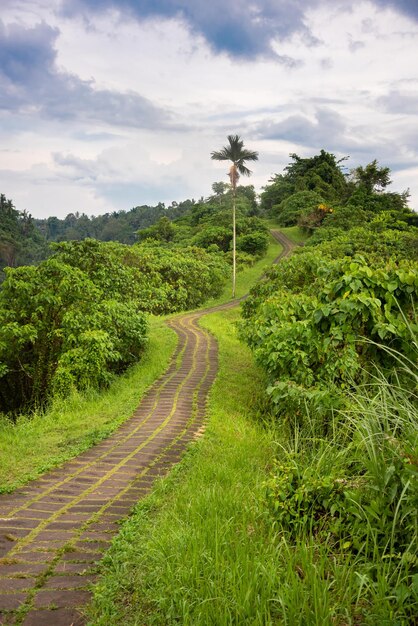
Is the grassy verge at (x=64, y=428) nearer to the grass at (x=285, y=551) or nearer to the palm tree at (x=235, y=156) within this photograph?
the grass at (x=285, y=551)

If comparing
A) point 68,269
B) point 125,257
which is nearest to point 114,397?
point 68,269

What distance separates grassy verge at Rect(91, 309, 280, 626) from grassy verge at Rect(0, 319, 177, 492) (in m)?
1.50

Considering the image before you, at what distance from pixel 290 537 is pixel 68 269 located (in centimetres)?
700

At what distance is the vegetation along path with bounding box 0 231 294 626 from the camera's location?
2.64 m

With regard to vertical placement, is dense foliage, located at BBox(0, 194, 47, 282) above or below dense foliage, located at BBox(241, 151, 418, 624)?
above

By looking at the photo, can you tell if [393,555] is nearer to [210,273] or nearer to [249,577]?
[249,577]

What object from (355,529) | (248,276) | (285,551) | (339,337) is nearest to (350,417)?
(355,529)

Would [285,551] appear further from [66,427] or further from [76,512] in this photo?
[66,427]

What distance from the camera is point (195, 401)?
7520 mm

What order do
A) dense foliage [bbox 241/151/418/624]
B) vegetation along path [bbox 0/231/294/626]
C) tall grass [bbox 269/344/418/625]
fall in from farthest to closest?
vegetation along path [bbox 0/231/294/626]
dense foliage [bbox 241/151/418/624]
tall grass [bbox 269/344/418/625]

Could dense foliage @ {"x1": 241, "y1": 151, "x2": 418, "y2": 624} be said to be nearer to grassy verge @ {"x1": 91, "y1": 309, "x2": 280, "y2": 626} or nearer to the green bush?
the green bush

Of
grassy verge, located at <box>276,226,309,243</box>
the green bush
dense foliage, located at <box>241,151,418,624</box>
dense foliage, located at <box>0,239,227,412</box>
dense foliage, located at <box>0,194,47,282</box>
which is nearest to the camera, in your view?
dense foliage, located at <box>241,151,418,624</box>

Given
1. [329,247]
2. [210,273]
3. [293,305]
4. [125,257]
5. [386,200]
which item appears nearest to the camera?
[293,305]

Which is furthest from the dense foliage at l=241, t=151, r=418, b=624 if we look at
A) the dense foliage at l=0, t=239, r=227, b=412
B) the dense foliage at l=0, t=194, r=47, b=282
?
the dense foliage at l=0, t=194, r=47, b=282
